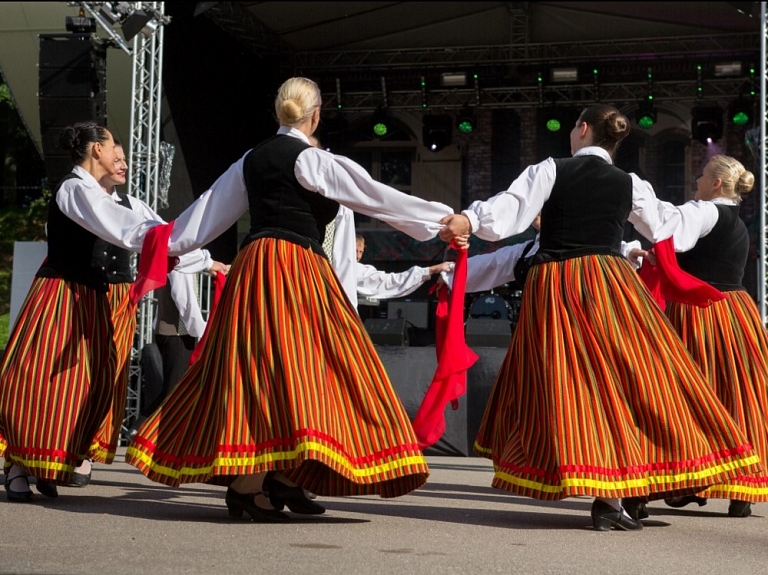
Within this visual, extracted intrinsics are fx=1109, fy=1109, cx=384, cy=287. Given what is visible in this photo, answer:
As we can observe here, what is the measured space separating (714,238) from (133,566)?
9.80ft

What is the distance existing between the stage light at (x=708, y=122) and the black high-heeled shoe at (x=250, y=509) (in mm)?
11079

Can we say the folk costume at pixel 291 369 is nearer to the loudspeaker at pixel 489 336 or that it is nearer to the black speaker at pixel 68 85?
the loudspeaker at pixel 489 336

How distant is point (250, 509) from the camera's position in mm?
3441

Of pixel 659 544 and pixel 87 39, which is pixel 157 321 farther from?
pixel 659 544

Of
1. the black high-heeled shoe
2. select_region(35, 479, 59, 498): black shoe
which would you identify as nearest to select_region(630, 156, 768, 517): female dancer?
the black high-heeled shoe

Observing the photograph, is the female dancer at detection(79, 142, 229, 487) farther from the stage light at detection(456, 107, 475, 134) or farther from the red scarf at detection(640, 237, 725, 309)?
the stage light at detection(456, 107, 475, 134)

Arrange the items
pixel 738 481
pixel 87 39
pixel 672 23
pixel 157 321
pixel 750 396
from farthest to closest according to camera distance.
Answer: pixel 672 23 → pixel 87 39 → pixel 157 321 → pixel 750 396 → pixel 738 481

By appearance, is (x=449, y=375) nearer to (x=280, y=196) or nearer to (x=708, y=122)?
(x=280, y=196)

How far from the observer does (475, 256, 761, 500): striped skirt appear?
3.44 metres

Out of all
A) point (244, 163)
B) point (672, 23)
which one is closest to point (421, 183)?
point (672, 23)

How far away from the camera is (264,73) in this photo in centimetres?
1418

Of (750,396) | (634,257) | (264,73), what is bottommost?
(750,396)

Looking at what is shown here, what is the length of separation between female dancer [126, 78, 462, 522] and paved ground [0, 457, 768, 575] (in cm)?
16

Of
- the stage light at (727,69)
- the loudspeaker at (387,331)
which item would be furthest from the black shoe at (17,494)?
the stage light at (727,69)
